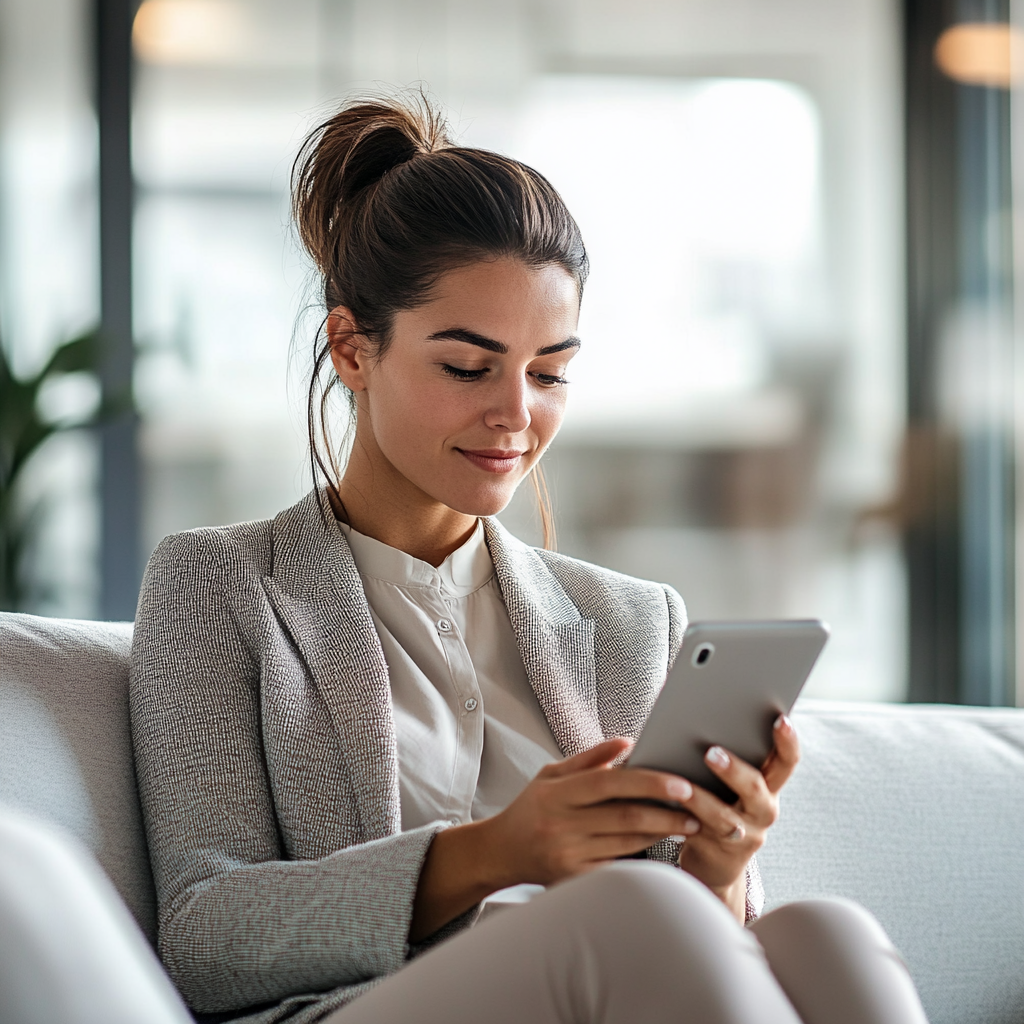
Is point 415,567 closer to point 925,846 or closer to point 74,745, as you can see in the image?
point 74,745

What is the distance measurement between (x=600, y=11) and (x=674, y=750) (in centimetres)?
274

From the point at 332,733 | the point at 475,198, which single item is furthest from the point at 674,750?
the point at 475,198

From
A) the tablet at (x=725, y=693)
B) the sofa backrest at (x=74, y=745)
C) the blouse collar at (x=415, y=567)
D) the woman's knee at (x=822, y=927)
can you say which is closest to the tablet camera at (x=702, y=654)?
the tablet at (x=725, y=693)

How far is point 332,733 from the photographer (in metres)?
1.16

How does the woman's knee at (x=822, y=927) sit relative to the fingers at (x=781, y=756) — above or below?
below

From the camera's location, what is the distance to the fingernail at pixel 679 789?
0.94 m

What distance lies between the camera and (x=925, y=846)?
147 centimetres

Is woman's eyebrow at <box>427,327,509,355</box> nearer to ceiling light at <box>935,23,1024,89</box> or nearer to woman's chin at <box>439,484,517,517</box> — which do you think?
woman's chin at <box>439,484,517,517</box>

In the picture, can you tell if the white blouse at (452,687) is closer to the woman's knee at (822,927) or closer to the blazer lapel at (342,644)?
the blazer lapel at (342,644)

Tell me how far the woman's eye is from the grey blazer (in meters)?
0.22

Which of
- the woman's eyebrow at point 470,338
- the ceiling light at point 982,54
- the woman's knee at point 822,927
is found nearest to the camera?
the woman's knee at point 822,927

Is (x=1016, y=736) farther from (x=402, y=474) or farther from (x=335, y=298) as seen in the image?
(x=335, y=298)

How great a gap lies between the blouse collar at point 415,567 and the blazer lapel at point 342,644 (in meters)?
0.03

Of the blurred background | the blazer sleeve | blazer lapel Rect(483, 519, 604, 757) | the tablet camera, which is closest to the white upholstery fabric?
the blazer sleeve
